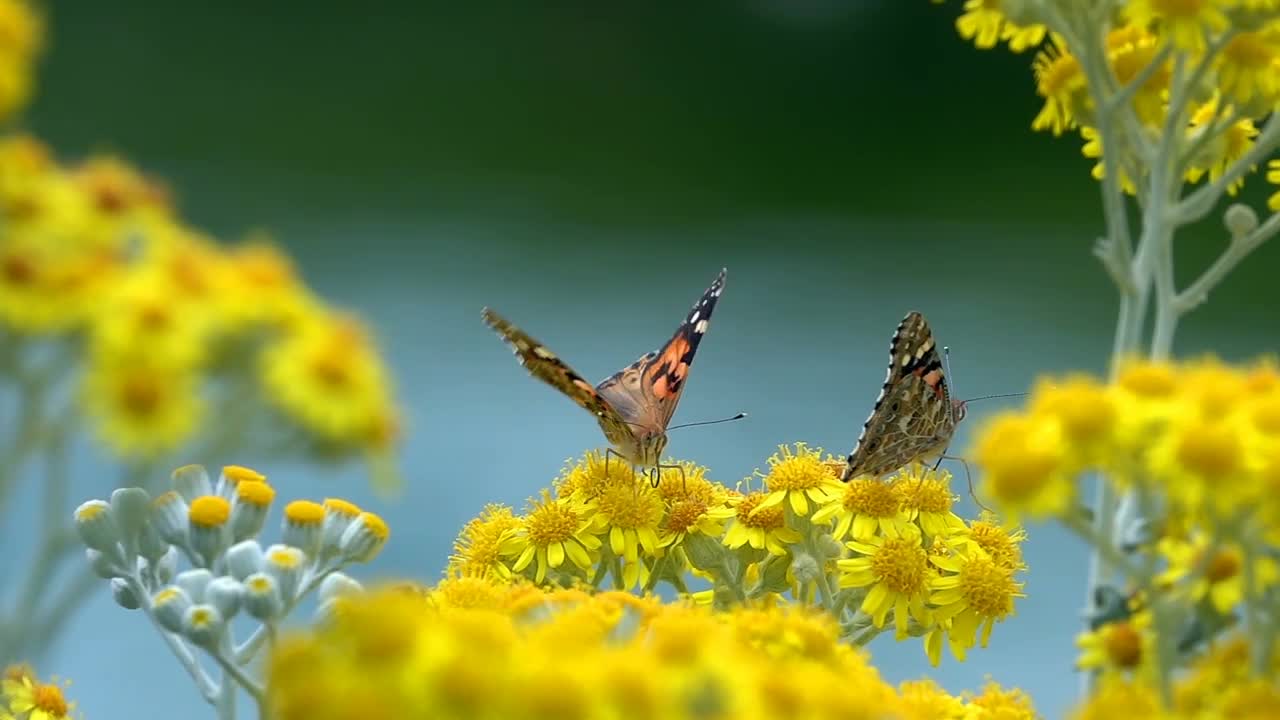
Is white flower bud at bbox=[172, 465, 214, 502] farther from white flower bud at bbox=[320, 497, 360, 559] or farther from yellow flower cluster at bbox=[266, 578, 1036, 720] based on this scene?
yellow flower cluster at bbox=[266, 578, 1036, 720]

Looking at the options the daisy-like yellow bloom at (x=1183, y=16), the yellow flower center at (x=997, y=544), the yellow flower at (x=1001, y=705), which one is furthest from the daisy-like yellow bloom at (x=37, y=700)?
the daisy-like yellow bloom at (x=1183, y=16)

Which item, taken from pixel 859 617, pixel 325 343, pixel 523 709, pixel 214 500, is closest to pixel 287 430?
pixel 325 343

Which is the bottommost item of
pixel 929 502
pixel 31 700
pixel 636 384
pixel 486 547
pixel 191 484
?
pixel 31 700

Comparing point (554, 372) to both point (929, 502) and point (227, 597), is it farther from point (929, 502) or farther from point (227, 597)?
point (227, 597)

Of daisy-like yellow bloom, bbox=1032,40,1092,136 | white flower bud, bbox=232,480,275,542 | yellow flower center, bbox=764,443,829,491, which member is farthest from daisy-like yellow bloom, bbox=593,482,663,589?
daisy-like yellow bloom, bbox=1032,40,1092,136

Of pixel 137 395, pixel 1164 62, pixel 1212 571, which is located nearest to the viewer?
pixel 137 395

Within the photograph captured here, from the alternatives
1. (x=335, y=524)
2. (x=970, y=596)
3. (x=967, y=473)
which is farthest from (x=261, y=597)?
(x=967, y=473)
